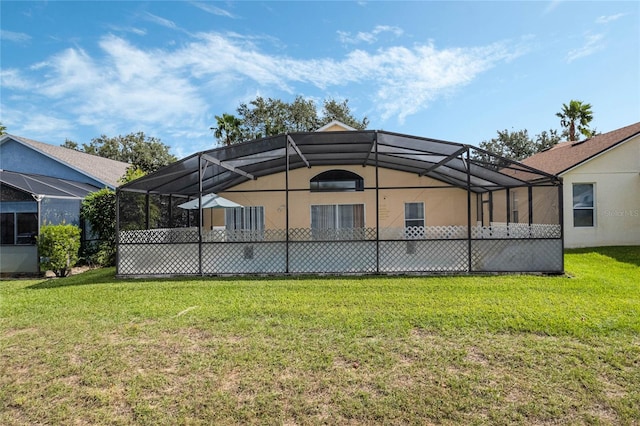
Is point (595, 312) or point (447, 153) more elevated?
point (447, 153)

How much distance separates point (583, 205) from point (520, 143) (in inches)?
875

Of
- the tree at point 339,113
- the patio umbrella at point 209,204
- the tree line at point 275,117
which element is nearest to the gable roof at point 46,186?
the patio umbrella at point 209,204

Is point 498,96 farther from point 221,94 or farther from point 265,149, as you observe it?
point 221,94

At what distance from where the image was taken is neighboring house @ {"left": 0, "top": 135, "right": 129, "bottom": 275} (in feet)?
33.4

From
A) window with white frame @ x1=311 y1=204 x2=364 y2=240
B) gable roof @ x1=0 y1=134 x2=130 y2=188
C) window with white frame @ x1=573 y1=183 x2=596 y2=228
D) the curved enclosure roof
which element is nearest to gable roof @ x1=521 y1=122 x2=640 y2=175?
window with white frame @ x1=573 y1=183 x2=596 y2=228

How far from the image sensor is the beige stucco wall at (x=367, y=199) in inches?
570

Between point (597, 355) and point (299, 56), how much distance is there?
18.1m

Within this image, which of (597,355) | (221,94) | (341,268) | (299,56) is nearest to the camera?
(597,355)

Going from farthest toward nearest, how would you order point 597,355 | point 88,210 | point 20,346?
1. point 88,210
2. point 20,346
3. point 597,355

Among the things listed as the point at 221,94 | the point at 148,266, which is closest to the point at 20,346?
the point at 148,266

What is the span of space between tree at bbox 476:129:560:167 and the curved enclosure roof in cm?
2122

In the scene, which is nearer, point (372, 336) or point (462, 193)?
point (372, 336)

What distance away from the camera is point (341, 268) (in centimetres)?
873

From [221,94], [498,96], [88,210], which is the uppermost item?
[221,94]
